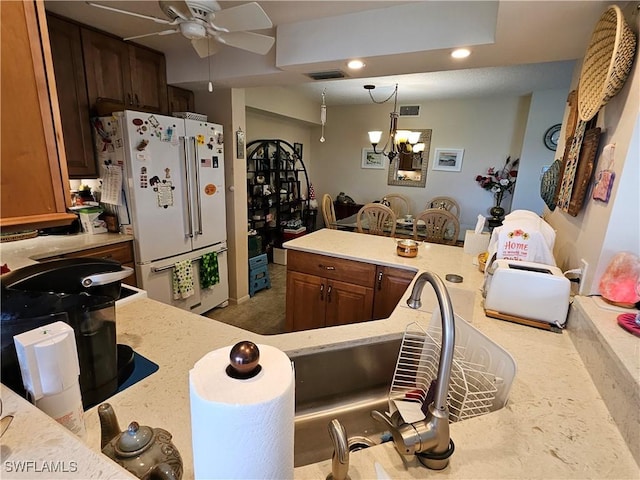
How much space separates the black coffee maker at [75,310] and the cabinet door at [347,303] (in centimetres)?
156

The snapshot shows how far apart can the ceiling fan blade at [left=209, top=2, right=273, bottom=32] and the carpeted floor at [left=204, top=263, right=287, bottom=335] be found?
2.35m

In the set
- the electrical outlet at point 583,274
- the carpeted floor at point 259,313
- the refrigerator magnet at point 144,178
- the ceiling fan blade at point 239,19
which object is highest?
the ceiling fan blade at point 239,19

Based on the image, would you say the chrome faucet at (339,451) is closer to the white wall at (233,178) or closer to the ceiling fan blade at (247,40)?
the ceiling fan blade at (247,40)

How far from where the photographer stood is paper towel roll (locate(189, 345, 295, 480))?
1.25ft

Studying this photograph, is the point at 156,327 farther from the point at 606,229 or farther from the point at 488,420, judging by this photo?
the point at 606,229

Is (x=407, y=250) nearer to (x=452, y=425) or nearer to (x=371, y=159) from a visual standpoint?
(x=452, y=425)

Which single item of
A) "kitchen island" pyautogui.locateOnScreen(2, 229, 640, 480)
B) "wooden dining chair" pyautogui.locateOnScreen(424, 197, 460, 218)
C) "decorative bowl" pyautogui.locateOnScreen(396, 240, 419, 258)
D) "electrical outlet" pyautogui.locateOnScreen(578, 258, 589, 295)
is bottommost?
"kitchen island" pyautogui.locateOnScreen(2, 229, 640, 480)

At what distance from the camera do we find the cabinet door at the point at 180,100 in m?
2.93

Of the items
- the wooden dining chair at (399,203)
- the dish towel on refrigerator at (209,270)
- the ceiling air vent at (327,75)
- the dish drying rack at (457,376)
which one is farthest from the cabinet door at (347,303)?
the wooden dining chair at (399,203)

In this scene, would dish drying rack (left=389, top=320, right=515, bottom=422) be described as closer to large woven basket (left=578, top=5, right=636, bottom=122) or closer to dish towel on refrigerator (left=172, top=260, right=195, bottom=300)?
large woven basket (left=578, top=5, right=636, bottom=122)

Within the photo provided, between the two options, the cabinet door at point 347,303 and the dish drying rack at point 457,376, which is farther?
the cabinet door at point 347,303

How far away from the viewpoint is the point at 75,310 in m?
0.74

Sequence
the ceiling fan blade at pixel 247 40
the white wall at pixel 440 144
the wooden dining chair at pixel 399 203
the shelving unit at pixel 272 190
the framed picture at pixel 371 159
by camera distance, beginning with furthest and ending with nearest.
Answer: the framed picture at pixel 371 159 < the wooden dining chair at pixel 399 203 < the white wall at pixel 440 144 < the shelving unit at pixel 272 190 < the ceiling fan blade at pixel 247 40

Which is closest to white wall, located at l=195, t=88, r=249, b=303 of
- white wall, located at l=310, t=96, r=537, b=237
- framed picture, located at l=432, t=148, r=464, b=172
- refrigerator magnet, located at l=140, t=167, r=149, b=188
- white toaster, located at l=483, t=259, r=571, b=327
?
refrigerator magnet, located at l=140, t=167, r=149, b=188
